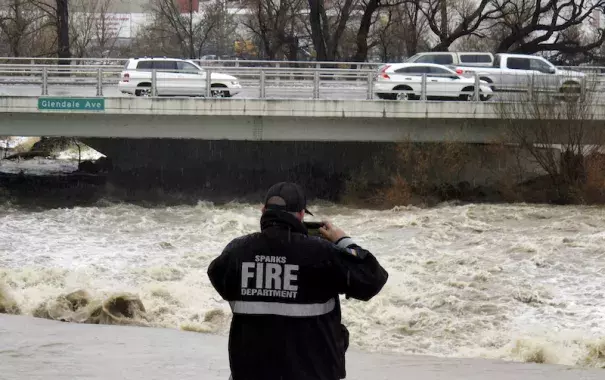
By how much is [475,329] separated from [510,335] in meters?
0.63

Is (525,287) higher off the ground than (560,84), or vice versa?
(560,84)

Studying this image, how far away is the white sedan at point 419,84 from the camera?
91.2 feet

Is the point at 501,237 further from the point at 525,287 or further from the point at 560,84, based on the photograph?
the point at 560,84

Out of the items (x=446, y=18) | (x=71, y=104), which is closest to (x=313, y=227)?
(x=71, y=104)

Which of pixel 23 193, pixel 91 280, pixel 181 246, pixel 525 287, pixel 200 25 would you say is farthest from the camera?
pixel 200 25

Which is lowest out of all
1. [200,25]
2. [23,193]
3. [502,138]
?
[23,193]

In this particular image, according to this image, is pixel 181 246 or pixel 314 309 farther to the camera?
pixel 181 246

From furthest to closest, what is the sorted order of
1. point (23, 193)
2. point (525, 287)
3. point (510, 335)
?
→ point (23, 193)
point (525, 287)
point (510, 335)

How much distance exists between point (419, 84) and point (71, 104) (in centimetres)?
1046

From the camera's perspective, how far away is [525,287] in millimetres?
16500

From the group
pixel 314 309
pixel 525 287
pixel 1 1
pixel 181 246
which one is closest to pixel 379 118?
pixel 181 246

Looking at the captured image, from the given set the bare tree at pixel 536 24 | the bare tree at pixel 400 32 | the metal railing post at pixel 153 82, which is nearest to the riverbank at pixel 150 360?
the metal railing post at pixel 153 82

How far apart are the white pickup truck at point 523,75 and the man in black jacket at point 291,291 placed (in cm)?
2517

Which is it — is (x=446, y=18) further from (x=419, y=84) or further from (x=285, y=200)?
(x=285, y=200)
